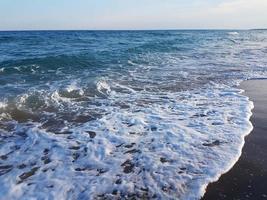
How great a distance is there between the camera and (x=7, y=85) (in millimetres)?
11203

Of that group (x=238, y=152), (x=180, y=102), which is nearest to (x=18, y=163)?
(x=238, y=152)

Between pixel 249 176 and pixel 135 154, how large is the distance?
1.66 metres

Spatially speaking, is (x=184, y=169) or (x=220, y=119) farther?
(x=220, y=119)

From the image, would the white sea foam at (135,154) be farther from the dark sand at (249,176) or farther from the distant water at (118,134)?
the dark sand at (249,176)

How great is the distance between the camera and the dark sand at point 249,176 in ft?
13.8

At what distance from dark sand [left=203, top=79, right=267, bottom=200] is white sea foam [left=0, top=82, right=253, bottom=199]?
5.0 inches

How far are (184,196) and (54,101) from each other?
5480 mm

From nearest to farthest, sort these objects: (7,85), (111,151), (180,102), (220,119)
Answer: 1. (111,151)
2. (220,119)
3. (180,102)
4. (7,85)

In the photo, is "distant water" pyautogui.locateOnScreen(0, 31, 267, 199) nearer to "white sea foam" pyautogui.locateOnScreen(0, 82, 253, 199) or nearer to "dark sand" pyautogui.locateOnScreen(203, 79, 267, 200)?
"white sea foam" pyautogui.locateOnScreen(0, 82, 253, 199)

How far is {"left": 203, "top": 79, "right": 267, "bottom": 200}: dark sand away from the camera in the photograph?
4.20 meters

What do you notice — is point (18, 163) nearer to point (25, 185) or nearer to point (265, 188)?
point (25, 185)

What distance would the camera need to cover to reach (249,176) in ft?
15.2

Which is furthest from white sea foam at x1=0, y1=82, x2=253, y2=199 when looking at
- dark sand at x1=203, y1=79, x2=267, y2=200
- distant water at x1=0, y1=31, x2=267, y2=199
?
dark sand at x1=203, y1=79, x2=267, y2=200

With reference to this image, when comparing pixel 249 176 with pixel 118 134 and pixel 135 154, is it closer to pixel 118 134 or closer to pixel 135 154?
pixel 135 154
